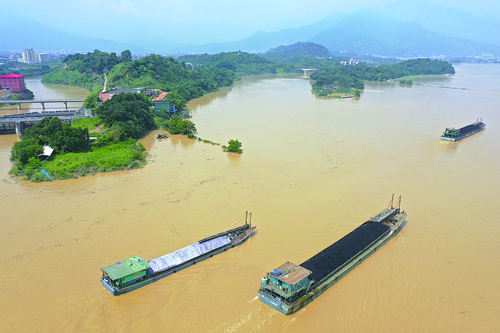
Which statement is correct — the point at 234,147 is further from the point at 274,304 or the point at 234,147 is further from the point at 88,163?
the point at 274,304

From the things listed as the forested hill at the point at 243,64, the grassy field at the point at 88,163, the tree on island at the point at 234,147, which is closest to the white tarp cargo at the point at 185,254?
the grassy field at the point at 88,163

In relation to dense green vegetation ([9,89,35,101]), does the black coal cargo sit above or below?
below

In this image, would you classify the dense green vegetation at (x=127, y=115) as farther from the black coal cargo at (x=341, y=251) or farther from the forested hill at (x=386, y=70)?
the forested hill at (x=386, y=70)

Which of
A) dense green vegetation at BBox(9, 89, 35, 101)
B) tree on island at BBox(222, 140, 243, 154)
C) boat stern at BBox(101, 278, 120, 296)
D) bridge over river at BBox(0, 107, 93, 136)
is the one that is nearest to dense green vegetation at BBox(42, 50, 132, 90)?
dense green vegetation at BBox(9, 89, 35, 101)

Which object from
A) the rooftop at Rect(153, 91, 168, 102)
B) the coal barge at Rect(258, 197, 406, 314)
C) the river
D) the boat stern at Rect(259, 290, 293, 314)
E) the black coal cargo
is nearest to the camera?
the boat stern at Rect(259, 290, 293, 314)

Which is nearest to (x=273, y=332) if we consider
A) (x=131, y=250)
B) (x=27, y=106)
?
(x=131, y=250)

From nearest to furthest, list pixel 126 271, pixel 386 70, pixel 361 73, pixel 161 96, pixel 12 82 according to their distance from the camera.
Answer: pixel 126 271
pixel 161 96
pixel 12 82
pixel 361 73
pixel 386 70

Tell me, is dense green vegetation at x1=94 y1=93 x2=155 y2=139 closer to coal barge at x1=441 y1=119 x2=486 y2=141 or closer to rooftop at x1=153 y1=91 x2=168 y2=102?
rooftop at x1=153 y1=91 x2=168 y2=102

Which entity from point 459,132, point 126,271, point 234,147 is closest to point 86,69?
point 234,147
